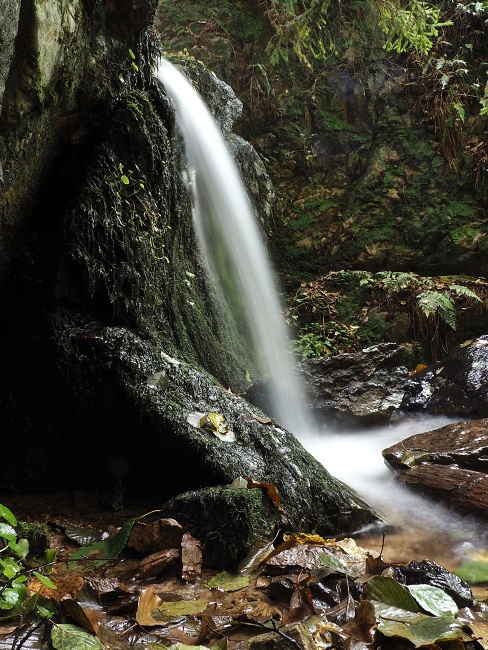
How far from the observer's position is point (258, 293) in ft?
22.6

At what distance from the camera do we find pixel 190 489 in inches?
115

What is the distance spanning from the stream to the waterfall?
26.9 inches

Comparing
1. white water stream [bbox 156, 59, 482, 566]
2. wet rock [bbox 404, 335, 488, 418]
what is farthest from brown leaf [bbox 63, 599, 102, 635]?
wet rock [bbox 404, 335, 488, 418]

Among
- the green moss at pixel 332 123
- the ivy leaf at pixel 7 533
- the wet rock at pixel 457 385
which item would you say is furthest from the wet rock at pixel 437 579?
the green moss at pixel 332 123

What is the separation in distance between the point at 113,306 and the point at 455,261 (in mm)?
5887

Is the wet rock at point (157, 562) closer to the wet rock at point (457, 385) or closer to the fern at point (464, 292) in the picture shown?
the wet rock at point (457, 385)

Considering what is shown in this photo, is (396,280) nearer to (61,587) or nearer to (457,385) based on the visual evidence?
(457,385)

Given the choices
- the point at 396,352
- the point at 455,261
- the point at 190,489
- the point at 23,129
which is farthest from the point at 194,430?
the point at 455,261

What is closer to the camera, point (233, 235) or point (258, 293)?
point (233, 235)

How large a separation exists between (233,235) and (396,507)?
13.5 feet

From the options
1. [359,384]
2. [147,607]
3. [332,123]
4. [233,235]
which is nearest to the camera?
[147,607]

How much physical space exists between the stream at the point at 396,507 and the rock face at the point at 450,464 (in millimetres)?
76

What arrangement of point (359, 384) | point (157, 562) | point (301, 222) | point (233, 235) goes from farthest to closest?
1. point (301, 222)
2. point (233, 235)
3. point (359, 384)
4. point (157, 562)

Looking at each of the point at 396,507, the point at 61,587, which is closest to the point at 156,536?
the point at 61,587
